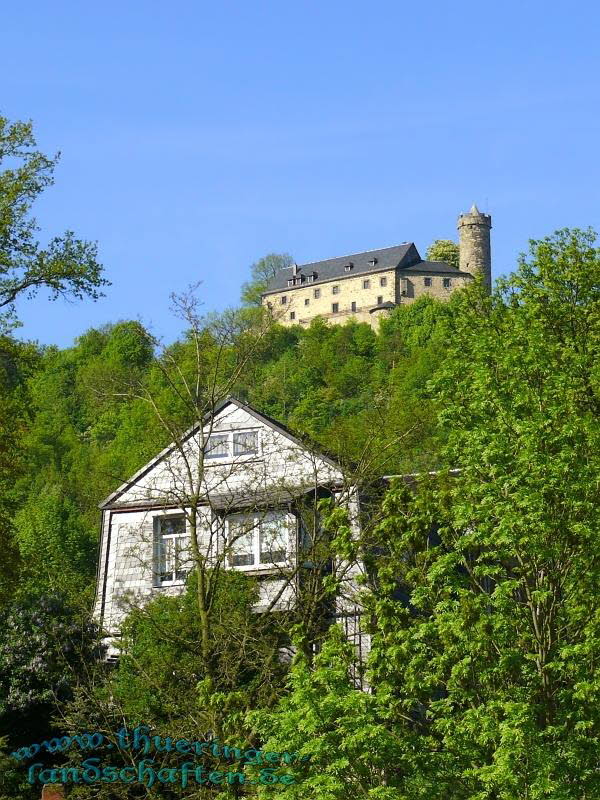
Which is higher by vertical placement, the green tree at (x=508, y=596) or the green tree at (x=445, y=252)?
the green tree at (x=445, y=252)

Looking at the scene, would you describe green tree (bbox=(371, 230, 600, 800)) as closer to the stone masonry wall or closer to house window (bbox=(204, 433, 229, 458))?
house window (bbox=(204, 433, 229, 458))

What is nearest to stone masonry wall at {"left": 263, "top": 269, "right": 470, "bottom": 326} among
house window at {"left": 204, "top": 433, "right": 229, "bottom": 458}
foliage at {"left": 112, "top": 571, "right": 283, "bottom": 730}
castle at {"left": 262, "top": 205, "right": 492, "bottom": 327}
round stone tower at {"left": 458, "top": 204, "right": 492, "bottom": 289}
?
castle at {"left": 262, "top": 205, "right": 492, "bottom": 327}

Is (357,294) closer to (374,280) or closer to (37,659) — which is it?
(374,280)

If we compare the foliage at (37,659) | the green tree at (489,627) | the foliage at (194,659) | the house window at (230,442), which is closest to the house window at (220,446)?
the house window at (230,442)

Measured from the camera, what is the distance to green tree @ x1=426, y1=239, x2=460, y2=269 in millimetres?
166000

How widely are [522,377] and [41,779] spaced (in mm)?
10968

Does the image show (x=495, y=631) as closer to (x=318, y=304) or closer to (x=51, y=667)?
(x=51, y=667)

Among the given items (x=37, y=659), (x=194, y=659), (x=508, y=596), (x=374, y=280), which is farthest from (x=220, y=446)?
(x=374, y=280)

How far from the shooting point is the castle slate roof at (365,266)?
154 m

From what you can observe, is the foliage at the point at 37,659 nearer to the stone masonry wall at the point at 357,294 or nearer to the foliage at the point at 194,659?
the foliage at the point at 194,659

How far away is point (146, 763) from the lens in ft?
72.4

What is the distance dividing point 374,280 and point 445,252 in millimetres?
15956

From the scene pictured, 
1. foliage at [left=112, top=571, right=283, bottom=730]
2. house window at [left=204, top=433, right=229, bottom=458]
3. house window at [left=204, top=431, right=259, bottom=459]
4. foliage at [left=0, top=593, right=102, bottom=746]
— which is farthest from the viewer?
house window at [left=204, top=433, right=229, bottom=458]

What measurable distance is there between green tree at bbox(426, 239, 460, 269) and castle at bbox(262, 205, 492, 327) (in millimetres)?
2669
